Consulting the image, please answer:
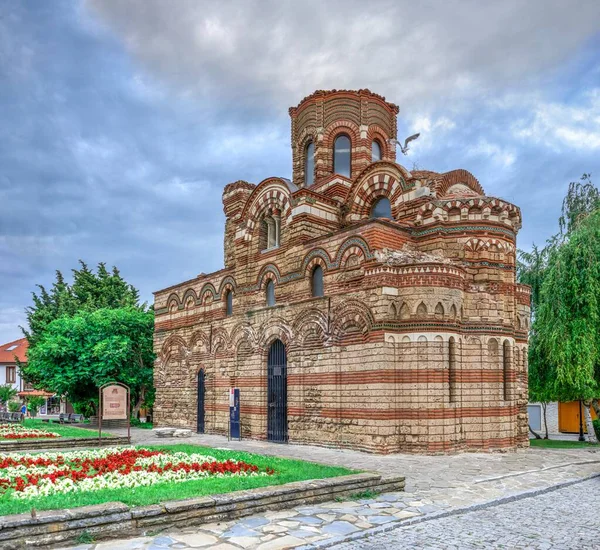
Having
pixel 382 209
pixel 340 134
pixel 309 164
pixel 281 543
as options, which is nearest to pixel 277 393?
pixel 382 209

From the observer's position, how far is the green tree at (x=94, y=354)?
85.9 ft

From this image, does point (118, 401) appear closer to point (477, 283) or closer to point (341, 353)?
point (341, 353)

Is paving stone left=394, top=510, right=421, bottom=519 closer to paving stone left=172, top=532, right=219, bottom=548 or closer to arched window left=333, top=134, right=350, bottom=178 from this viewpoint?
paving stone left=172, top=532, right=219, bottom=548

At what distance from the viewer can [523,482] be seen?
1111 cm

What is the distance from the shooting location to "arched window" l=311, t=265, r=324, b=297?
17.9 m

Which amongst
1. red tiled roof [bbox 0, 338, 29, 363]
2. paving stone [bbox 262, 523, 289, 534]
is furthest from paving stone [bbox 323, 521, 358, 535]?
red tiled roof [bbox 0, 338, 29, 363]

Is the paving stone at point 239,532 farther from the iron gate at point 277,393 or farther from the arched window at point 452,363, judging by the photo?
the iron gate at point 277,393

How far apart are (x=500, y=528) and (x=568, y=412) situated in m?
24.0

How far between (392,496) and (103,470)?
5.01 m

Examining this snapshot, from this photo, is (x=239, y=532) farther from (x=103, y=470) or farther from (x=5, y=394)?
(x=5, y=394)

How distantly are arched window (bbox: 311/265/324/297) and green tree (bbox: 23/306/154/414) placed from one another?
39.4 feet

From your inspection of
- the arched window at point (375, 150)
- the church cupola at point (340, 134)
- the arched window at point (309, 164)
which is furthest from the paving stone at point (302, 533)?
the arched window at point (375, 150)

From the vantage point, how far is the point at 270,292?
20.1 metres

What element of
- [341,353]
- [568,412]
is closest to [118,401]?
[341,353]
